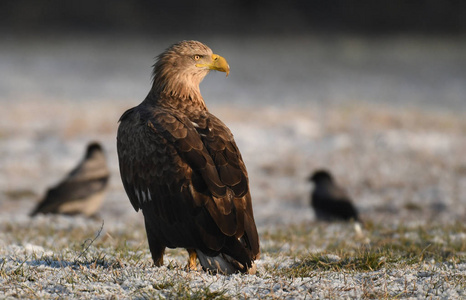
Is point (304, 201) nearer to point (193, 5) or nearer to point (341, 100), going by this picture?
point (341, 100)

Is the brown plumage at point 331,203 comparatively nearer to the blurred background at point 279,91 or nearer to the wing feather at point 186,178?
the blurred background at point 279,91

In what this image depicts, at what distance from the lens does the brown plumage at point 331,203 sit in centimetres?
1075

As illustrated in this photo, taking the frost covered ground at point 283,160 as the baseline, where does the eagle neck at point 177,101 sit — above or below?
above

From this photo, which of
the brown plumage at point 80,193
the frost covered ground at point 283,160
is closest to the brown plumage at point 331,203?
the frost covered ground at point 283,160

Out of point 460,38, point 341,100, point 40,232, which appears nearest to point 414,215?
point 40,232

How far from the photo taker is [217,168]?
515 centimetres

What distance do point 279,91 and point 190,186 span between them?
62.5 feet

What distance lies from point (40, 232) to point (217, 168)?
168 inches

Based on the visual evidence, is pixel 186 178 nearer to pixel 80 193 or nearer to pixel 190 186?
pixel 190 186

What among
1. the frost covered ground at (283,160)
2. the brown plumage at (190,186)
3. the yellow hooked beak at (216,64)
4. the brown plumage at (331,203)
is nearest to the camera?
the frost covered ground at (283,160)

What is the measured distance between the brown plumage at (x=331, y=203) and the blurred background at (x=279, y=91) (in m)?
0.42

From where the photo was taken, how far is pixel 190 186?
16.5 ft

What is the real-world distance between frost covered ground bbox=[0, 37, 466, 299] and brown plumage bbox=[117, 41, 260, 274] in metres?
0.26

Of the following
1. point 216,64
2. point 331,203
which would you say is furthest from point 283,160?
point 216,64
